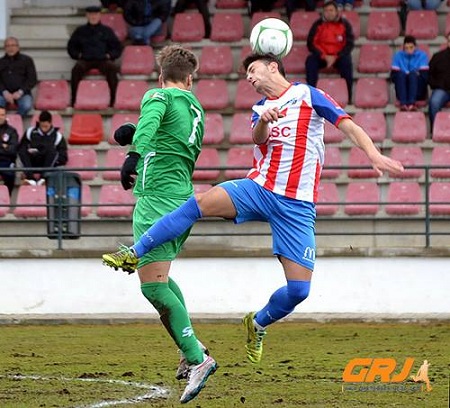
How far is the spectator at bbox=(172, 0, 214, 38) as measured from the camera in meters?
20.2

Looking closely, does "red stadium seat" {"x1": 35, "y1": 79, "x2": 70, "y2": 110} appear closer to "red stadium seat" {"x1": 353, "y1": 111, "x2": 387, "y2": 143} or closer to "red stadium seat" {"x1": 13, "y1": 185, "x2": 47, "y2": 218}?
"red stadium seat" {"x1": 13, "y1": 185, "x2": 47, "y2": 218}

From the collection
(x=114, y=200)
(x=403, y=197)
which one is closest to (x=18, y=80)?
(x=114, y=200)

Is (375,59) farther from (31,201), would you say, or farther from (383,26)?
(31,201)

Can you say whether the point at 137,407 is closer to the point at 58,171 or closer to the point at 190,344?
the point at 190,344

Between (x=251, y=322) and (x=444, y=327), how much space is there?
18.0 ft

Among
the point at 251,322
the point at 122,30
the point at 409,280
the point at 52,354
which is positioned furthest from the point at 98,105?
the point at 251,322

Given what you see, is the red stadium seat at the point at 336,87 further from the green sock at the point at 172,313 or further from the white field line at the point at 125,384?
the green sock at the point at 172,313

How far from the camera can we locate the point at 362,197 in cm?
1714

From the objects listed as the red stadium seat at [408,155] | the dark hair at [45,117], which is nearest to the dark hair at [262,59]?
the red stadium seat at [408,155]

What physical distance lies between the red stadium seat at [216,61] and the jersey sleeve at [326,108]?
10710 millimetres

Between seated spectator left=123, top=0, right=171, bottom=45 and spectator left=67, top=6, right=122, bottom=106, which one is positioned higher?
seated spectator left=123, top=0, right=171, bottom=45

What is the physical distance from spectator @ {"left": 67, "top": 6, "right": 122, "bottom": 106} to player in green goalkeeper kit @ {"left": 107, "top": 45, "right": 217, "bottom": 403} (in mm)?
10578

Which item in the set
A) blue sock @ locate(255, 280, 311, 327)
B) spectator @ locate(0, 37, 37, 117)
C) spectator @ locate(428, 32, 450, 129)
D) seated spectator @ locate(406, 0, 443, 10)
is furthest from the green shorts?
seated spectator @ locate(406, 0, 443, 10)

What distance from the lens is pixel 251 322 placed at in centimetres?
943
